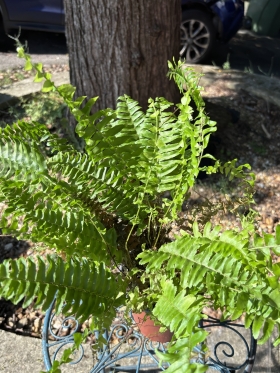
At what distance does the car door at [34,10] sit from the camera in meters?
5.07

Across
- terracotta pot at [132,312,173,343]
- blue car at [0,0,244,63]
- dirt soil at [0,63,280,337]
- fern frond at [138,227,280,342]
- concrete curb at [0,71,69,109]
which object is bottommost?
dirt soil at [0,63,280,337]

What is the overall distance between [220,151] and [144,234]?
201cm

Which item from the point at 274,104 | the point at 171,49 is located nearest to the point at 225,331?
the point at 171,49

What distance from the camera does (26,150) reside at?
1.35 meters

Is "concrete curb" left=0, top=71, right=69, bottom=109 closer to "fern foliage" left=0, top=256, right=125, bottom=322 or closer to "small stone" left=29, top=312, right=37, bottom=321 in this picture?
"small stone" left=29, top=312, right=37, bottom=321

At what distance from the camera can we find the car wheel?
15.8ft

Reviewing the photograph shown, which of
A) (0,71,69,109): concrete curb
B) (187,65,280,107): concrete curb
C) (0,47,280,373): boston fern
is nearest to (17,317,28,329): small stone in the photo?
(0,47,280,373): boston fern

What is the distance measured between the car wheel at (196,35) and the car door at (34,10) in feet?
5.44

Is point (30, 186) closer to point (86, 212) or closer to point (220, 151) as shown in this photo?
point (86, 212)

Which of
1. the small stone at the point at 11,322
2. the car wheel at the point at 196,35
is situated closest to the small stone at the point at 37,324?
the small stone at the point at 11,322

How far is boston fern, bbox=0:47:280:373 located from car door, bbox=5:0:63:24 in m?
4.34

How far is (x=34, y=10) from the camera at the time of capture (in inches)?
202

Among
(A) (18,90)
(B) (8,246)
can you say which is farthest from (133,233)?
(A) (18,90)

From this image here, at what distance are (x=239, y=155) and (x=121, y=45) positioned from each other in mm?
1396
